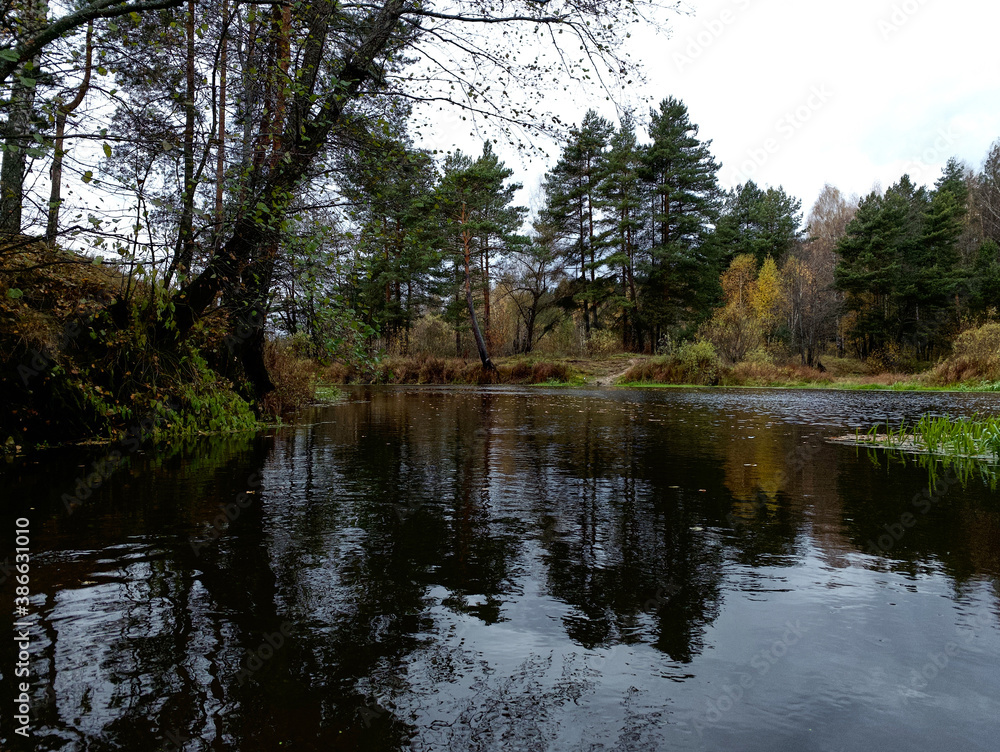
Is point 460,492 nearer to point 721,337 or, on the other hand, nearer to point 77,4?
point 77,4

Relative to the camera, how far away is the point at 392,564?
128 inches

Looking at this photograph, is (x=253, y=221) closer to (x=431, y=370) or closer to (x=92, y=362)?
(x=92, y=362)

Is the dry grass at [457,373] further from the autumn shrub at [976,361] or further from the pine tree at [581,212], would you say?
the autumn shrub at [976,361]

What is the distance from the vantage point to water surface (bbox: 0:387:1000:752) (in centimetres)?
182

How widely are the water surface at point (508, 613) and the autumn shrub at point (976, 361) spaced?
23.1 meters

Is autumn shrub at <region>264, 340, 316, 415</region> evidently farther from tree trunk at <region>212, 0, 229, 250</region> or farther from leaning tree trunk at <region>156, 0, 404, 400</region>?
tree trunk at <region>212, 0, 229, 250</region>

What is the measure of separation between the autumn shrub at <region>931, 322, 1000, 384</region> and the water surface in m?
23.1

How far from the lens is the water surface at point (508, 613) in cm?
182

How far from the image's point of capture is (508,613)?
2641 millimetres

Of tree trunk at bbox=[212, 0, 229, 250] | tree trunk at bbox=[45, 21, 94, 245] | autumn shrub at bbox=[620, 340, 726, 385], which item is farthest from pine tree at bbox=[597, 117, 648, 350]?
tree trunk at bbox=[45, 21, 94, 245]

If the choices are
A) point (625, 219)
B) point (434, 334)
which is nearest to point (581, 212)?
point (625, 219)

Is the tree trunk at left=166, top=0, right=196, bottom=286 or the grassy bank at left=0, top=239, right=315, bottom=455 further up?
the tree trunk at left=166, top=0, right=196, bottom=286

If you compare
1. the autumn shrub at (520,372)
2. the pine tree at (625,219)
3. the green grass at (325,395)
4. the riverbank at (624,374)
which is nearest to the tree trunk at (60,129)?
the green grass at (325,395)

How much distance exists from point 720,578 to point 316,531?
100 inches
